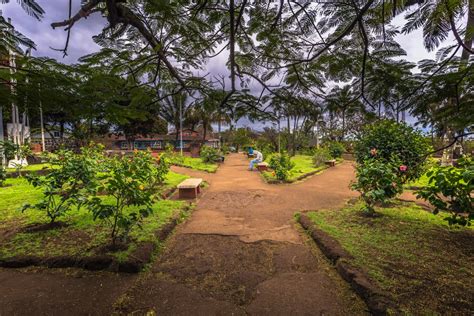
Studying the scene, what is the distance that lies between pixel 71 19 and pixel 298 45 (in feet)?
6.43

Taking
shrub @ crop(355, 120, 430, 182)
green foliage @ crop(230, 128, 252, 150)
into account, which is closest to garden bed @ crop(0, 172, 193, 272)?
shrub @ crop(355, 120, 430, 182)

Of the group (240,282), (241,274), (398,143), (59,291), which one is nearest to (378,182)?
(398,143)

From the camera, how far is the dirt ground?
8.53ft

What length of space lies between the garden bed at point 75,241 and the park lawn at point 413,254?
9.60ft

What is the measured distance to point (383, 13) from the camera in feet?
6.80

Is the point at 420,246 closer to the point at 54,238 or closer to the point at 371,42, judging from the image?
the point at 371,42

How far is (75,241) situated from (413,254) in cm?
501

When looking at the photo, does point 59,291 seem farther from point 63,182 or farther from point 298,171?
point 298,171

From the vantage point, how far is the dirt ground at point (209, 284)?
2.60 meters

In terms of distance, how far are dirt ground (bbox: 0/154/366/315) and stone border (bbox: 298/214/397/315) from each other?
9cm

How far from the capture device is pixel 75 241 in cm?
397

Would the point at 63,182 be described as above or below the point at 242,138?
below

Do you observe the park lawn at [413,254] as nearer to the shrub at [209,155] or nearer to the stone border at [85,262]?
the stone border at [85,262]

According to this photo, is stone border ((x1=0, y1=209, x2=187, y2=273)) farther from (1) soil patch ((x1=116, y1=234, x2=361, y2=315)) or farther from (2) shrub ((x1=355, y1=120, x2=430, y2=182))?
(2) shrub ((x1=355, y1=120, x2=430, y2=182))
